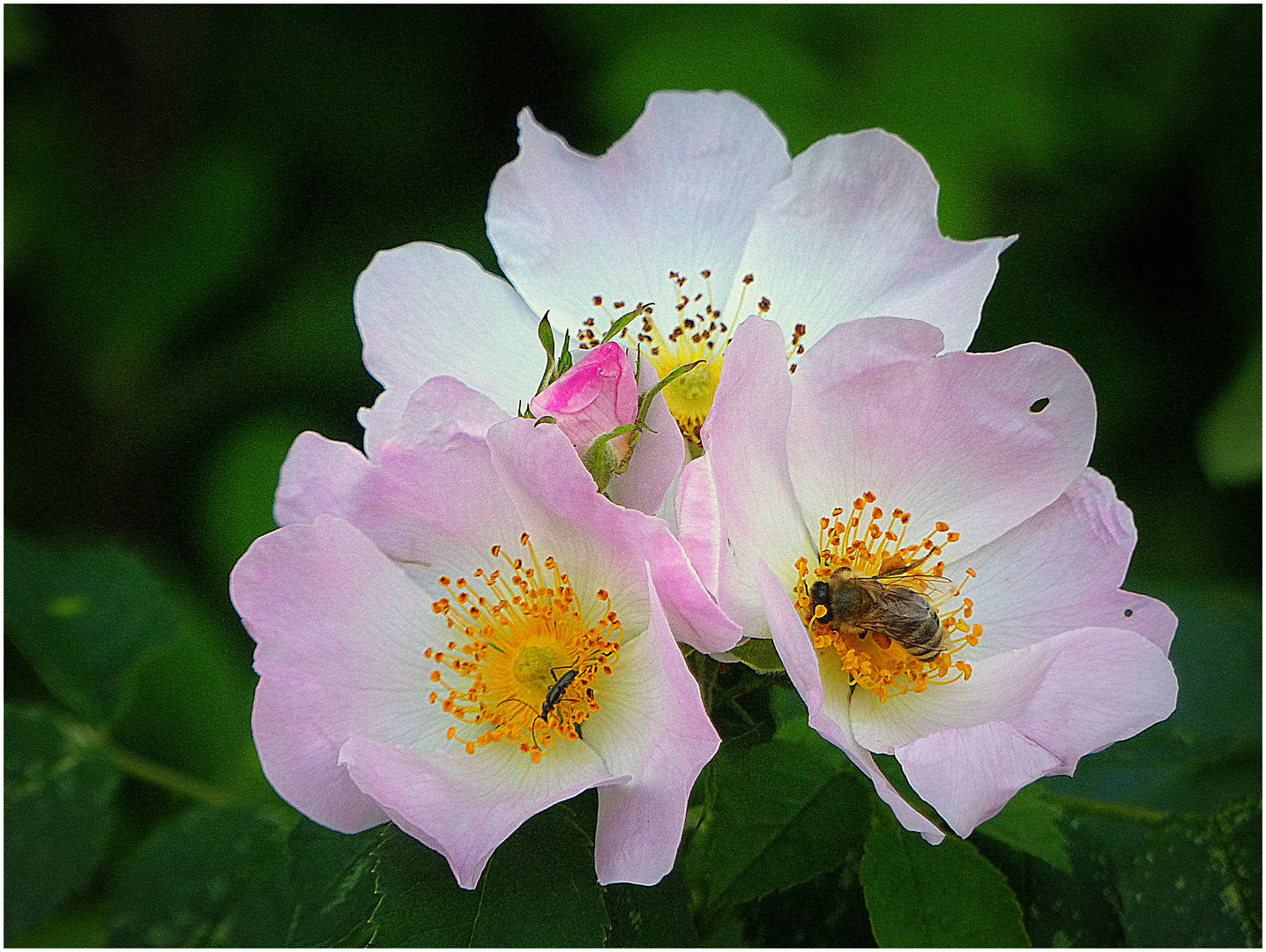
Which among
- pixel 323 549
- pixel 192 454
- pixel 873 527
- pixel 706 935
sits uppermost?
pixel 323 549

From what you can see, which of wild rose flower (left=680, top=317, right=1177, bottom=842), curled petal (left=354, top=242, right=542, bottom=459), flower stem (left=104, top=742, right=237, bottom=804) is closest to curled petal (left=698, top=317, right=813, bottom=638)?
wild rose flower (left=680, top=317, right=1177, bottom=842)

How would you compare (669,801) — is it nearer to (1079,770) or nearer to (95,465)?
(1079,770)

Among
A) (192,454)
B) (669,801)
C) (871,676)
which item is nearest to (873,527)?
(871,676)

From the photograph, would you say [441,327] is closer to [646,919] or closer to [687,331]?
[687,331]

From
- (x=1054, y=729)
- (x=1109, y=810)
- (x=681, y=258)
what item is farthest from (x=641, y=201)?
(x=1109, y=810)

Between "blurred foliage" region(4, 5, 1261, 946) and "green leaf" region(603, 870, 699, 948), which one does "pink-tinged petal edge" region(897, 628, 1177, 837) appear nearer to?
"green leaf" region(603, 870, 699, 948)

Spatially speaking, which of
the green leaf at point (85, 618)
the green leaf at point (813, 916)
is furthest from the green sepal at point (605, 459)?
the green leaf at point (85, 618)
